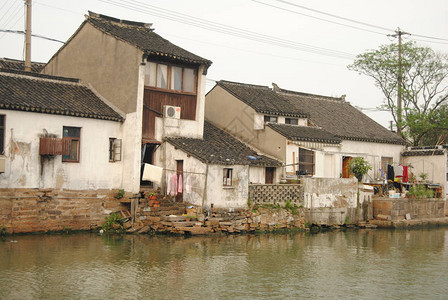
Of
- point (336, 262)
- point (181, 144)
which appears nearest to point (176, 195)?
point (181, 144)

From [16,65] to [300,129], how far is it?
53.3 feet

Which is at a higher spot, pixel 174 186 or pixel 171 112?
pixel 171 112

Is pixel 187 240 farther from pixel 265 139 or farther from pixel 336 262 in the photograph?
pixel 265 139

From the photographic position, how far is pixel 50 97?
24.0m

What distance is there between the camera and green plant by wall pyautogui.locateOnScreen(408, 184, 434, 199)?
31.7m

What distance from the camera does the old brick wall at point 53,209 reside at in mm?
21953

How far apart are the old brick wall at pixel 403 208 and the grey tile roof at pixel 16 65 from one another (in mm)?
20234

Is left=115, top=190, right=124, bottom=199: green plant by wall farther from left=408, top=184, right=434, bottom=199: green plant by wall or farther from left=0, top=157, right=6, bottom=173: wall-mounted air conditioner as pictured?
left=408, top=184, right=434, bottom=199: green plant by wall

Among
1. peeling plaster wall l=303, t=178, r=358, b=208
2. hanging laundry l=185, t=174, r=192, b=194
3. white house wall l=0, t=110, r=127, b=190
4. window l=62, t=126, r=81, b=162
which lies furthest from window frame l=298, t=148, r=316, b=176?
window l=62, t=126, r=81, b=162

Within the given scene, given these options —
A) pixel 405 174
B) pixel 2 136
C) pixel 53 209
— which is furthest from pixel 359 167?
pixel 2 136

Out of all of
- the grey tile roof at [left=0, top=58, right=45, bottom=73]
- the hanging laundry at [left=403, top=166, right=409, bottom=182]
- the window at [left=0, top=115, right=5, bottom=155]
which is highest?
the grey tile roof at [left=0, top=58, right=45, bottom=73]

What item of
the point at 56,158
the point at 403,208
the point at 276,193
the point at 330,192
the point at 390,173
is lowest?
the point at 403,208

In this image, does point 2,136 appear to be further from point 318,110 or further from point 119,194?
point 318,110

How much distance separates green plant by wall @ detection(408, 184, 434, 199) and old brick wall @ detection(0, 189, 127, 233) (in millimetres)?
16498
